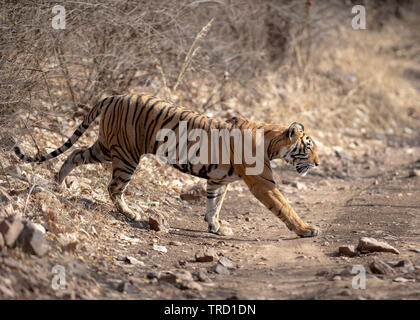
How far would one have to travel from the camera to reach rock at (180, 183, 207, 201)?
7004 millimetres

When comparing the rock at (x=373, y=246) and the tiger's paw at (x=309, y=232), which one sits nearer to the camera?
the rock at (x=373, y=246)

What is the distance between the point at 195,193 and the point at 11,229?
319 cm

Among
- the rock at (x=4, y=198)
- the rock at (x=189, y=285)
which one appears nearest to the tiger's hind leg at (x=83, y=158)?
the rock at (x=4, y=198)

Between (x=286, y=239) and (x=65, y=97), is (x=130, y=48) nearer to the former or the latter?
(x=65, y=97)

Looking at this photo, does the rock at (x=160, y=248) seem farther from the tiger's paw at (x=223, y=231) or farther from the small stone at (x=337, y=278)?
the small stone at (x=337, y=278)

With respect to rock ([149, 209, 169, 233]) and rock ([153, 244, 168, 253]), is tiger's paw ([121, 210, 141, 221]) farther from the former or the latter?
rock ([153, 244, 168, 253])

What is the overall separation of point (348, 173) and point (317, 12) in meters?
4.89

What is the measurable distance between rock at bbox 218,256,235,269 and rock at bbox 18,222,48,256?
→ 5.04 feet

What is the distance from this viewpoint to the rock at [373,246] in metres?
5.08

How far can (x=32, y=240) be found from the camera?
4.12 metres

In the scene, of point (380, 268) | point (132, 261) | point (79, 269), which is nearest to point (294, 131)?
point (380, 268)

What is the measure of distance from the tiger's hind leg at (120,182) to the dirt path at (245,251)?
111 mm

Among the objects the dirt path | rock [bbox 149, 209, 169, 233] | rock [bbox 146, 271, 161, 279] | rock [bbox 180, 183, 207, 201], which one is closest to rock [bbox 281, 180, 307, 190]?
the dirt path
